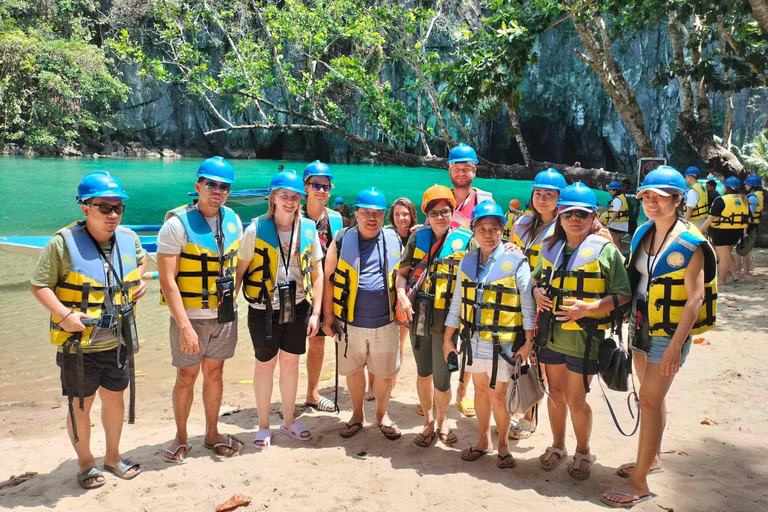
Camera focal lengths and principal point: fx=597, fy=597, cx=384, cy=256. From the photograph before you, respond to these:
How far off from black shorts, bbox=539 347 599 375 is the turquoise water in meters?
15.6

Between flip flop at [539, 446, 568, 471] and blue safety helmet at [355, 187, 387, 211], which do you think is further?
blue safety helmet at [355, 187, 387, 211]

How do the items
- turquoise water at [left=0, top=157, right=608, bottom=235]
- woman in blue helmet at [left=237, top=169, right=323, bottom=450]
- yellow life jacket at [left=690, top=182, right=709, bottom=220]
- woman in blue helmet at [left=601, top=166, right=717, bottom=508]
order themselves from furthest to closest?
turquoise water at [left=0, top=157, right=608, bottom=235], yellow life jacket at [left=690, top=182, right=709, bottom=220], woman in blue helmet at [left=237, top=169, right=323, bottom=450], woman in blue helmet at [left=601, top=166, right=717, bottom=508]

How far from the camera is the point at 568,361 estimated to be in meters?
3.41

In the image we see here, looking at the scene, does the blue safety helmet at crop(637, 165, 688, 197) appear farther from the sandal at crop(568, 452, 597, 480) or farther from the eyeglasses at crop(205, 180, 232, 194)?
the eyeglasses at crop(205, 180, 232, 194)

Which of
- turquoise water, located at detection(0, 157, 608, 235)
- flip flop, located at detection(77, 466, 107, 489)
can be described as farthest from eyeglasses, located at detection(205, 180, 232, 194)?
turquoise water, located at detection(0, 157, 608, 235)

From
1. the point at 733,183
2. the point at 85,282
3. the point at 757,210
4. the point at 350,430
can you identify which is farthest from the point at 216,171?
the point at 757,210

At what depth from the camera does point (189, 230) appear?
352 cm

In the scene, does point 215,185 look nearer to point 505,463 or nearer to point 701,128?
point 505,463

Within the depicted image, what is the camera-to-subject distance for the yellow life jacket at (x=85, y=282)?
3205mm

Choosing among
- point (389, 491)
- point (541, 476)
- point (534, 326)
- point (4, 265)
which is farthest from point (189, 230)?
point (4, 265)

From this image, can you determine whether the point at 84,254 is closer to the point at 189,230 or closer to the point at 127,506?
the point at 189,230

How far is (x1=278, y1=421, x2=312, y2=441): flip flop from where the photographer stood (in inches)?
161

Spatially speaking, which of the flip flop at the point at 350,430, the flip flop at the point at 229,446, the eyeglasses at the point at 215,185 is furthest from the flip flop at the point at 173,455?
the eyeglasses at the point at 215,185

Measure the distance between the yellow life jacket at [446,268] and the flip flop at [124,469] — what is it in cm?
203
